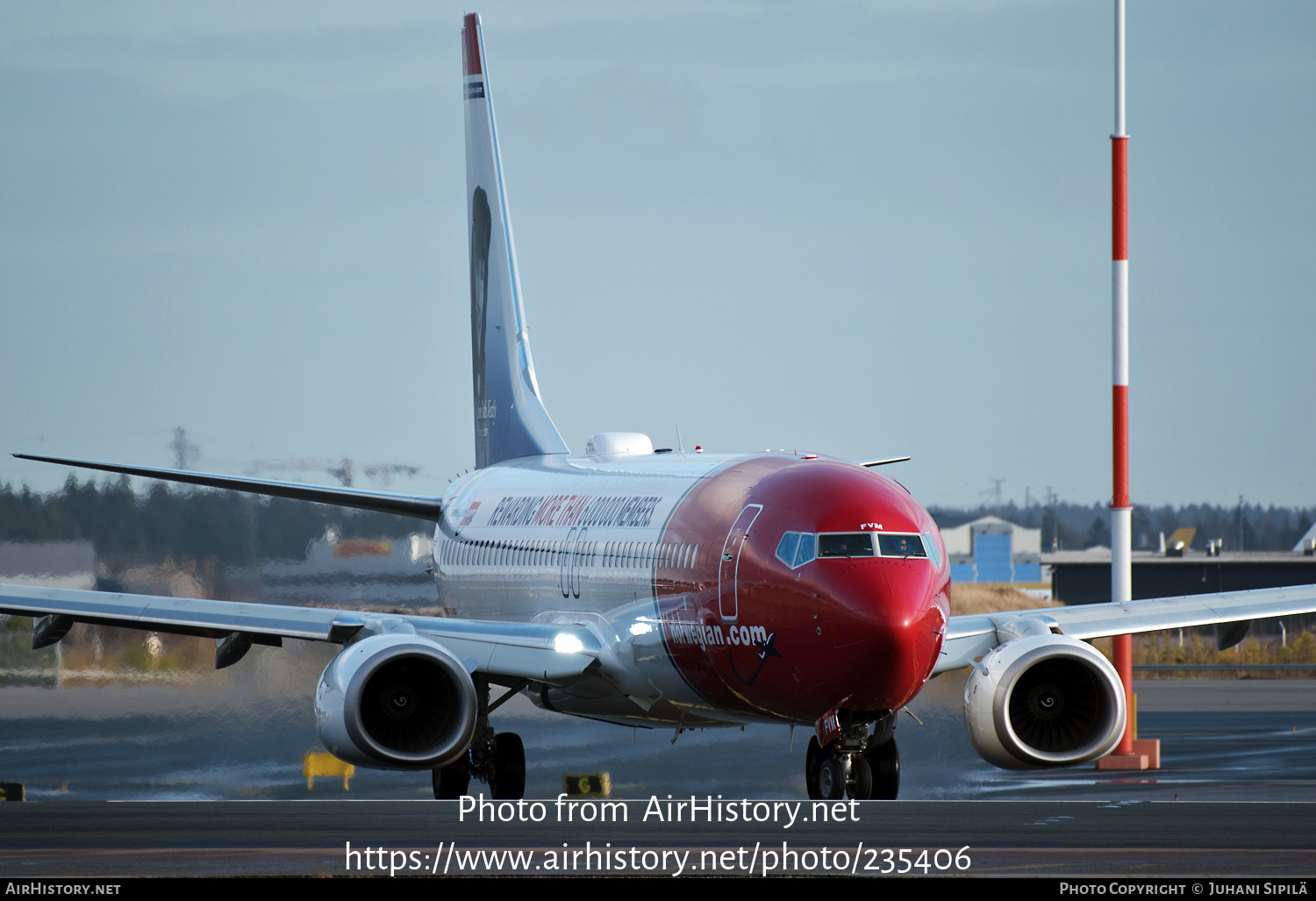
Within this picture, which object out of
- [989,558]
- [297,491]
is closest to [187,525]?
[297,491]

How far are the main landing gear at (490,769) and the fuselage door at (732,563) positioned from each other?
17.0 feet

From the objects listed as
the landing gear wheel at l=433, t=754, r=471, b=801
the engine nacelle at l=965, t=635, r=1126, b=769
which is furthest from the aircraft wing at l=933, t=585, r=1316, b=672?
the landing gear wheel at l=433, t=754, r=471, b=801

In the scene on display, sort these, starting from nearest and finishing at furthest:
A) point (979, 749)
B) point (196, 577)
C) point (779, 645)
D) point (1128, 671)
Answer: point (779, 645)
point (979, 749)
point (1128, 671)
point (196, 577)

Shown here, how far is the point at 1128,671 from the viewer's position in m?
27.8

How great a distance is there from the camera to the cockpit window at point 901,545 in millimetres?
18203

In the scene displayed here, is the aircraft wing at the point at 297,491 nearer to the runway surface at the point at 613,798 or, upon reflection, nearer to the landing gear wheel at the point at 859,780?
the runway surface at the point at 613,798

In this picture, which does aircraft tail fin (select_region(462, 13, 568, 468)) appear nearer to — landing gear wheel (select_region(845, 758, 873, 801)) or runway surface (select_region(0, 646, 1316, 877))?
runway surface (select_region(0, 646, 1316, 877))

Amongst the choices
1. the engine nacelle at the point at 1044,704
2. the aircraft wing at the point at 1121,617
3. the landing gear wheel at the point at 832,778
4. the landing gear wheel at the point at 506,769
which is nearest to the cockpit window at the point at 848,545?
the landing gear wheel at the point at 832,778

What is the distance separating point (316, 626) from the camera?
22750mm

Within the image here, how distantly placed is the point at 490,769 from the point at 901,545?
7844 millimetres

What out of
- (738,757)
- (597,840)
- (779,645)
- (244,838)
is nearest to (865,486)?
(779,645)

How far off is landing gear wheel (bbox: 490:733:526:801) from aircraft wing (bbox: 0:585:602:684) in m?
1.74
